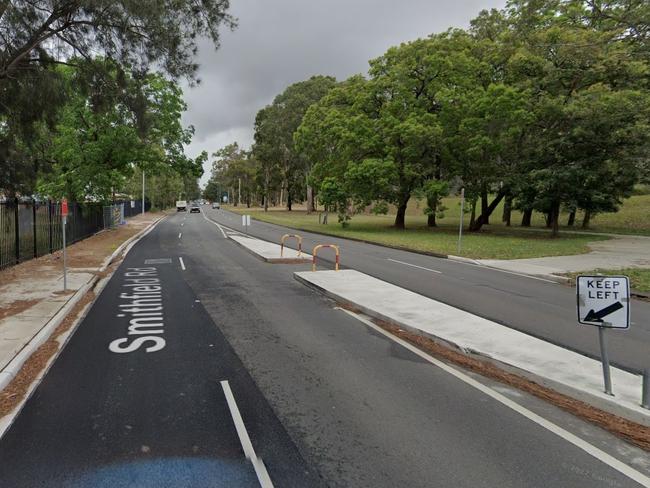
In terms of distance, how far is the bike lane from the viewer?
11.8ft

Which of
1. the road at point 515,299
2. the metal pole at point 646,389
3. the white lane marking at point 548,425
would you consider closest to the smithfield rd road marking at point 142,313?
Result: the white lane marking at point 548,425

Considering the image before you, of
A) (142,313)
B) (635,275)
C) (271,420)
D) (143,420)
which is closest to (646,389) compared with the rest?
(271,420)

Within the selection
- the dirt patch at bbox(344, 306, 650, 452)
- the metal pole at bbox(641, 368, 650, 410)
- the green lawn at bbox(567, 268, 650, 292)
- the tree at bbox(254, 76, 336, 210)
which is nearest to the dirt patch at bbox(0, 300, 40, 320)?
the dirt patch at bbox(344, 306, 650, 452)

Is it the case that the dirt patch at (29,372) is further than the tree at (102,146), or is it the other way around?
the tree at (102,146)

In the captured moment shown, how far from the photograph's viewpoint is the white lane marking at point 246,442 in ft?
11.5

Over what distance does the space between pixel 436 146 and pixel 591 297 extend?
91.8ft

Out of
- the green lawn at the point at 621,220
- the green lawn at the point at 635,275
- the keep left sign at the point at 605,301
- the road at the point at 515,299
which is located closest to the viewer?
the keep left sign at the point at 605,301

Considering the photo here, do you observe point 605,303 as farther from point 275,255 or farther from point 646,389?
point 275,255

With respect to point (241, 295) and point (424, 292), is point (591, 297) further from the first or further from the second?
point (241, 295)

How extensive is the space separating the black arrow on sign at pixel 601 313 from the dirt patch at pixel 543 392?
902 millimetres

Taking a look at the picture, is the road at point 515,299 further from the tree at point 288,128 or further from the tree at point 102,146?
the tree at point 288,128

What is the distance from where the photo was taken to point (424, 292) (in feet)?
35.7

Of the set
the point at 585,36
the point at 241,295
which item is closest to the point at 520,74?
the point at 585,36

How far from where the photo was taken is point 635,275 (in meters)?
13.4
